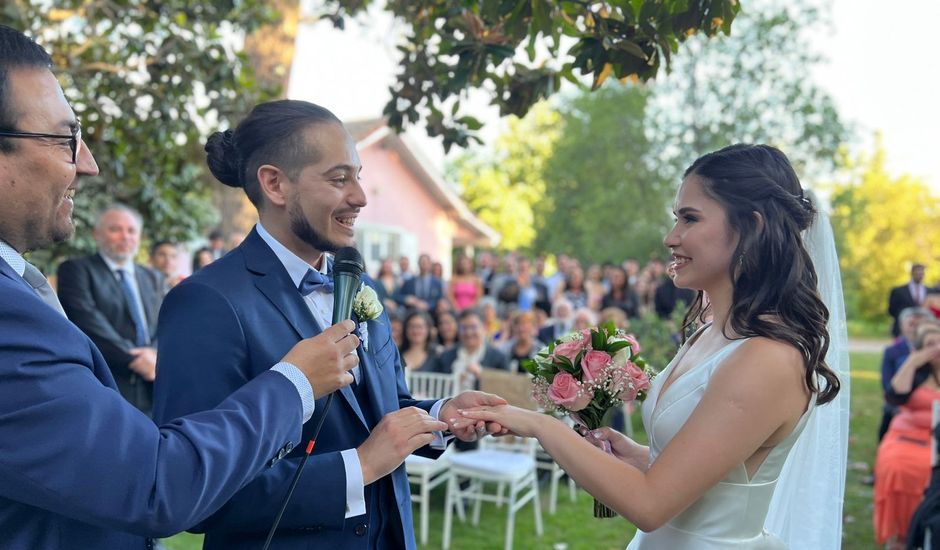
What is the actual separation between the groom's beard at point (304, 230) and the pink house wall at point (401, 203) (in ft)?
75.1

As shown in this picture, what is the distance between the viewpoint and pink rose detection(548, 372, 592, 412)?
276 centimetres

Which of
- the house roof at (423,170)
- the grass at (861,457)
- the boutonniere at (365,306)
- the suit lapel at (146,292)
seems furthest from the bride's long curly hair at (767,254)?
the house roof at (423,170)

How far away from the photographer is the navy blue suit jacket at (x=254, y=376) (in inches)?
83.1

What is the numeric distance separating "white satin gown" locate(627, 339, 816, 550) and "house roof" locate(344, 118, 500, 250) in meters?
21.6

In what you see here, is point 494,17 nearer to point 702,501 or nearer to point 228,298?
point 228,298

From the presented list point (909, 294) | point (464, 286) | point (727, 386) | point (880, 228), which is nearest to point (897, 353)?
point (727, 386)

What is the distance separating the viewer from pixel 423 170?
28.9 metres

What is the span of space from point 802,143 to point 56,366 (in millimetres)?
35110

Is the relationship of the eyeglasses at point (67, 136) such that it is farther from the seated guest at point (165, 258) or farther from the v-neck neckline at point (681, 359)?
the seated guest at point (165, 258)

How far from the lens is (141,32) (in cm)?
688

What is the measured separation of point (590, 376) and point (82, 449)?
176 centimetres

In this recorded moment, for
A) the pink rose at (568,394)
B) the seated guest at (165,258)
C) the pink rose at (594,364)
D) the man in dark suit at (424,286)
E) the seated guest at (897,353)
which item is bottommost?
the man in dark suit at (424,286)

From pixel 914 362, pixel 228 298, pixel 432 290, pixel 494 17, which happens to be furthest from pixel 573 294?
pixel 228 298

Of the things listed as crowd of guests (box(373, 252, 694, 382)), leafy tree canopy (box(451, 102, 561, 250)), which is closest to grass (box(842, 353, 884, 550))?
crowd of guests (box(373, 252, 694, 382))
